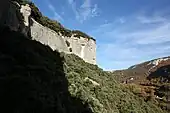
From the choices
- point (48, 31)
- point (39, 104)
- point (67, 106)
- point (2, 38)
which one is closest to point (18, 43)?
point (2, 38)

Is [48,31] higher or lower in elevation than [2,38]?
higher

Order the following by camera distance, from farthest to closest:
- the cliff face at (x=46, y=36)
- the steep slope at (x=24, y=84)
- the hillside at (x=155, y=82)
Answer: the hillside at (x=155, y=82)
the cliff face at (x=46, y=36)
the steep slope at (x=24, y=84)

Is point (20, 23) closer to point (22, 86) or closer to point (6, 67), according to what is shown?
point (6, 67)

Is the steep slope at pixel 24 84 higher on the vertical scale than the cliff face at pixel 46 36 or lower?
lower

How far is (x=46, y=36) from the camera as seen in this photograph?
29516 millimetres

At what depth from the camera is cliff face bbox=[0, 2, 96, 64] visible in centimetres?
1876

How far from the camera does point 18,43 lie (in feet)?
48.1

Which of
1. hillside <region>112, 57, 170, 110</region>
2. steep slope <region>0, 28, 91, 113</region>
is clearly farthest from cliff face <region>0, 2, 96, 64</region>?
hillside <region>112, 57, 170, 110</region>

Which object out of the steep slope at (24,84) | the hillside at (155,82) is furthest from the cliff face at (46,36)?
the hillside at (155,82)

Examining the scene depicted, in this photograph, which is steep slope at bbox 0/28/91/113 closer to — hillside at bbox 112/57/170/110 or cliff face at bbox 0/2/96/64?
cliff face at bbox 0/2/96/64

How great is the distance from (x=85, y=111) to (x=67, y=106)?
267 centimetres

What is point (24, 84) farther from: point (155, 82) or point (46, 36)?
point (155, 82)

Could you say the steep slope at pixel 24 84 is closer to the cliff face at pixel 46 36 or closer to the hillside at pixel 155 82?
the cliff face at pixel 46 36

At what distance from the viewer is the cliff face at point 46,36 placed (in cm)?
1876
